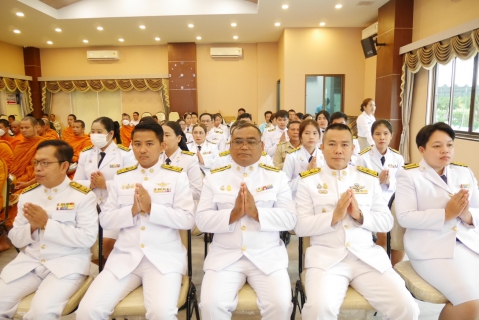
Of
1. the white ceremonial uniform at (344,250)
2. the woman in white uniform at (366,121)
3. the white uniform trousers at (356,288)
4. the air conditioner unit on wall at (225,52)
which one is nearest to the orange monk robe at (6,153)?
the white ceremonial uniform at (344,250)

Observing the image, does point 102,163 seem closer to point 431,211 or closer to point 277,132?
point 431,211

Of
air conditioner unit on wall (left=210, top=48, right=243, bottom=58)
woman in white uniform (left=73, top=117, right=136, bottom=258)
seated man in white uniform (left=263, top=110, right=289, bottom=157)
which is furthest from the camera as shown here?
air conditioner unit on wall (left=210, top=48, right=243, bottom=58)

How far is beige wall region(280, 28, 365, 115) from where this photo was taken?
9656 mm

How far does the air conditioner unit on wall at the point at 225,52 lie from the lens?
1159cm

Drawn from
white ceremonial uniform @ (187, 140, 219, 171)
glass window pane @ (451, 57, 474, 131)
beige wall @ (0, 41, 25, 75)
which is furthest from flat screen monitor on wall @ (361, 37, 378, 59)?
beige wall @ (0, 41, 25, 75)

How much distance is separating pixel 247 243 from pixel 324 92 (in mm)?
9150

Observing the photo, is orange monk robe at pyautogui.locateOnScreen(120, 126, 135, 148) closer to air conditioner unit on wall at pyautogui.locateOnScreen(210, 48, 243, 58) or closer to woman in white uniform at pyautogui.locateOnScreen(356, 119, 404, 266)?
air conditioner unit on wall at pyautogui.locateOnScreen(210, 48, 243, 58)

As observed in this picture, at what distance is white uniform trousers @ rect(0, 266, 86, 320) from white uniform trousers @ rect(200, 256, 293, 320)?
2.38 ft

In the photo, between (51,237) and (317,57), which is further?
(317,57)

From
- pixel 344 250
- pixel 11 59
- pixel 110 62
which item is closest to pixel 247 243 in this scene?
pixel 344 250

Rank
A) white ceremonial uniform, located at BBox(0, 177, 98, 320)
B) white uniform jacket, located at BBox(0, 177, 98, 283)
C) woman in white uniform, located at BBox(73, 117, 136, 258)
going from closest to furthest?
white ceremonial uniform, located at BBox(0, 177, 98, 320), white uniform jacket, located at BBox(0, 177, 98, 283), woman in white uniform, located at BBox(73, 117, 136, 258)

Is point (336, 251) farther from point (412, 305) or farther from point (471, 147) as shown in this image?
point (471, 147)

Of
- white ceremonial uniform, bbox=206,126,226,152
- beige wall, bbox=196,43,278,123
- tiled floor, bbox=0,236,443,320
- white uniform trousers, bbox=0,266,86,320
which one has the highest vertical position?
beige wall, bbox=196,43,278,123

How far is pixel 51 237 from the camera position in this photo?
5.82ft
